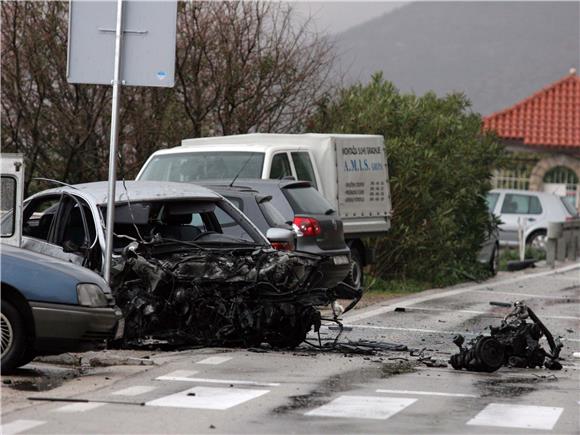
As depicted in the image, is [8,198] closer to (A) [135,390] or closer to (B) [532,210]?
(A) [135,390]

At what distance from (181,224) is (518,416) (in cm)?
529

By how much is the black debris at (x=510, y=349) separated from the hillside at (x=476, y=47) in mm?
93728

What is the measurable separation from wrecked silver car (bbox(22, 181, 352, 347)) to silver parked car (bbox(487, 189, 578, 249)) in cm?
2396

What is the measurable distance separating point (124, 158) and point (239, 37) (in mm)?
2836

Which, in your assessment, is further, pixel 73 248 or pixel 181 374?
pixel 73 248

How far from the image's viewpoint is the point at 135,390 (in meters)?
10.5

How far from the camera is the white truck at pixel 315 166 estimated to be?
66.1ft

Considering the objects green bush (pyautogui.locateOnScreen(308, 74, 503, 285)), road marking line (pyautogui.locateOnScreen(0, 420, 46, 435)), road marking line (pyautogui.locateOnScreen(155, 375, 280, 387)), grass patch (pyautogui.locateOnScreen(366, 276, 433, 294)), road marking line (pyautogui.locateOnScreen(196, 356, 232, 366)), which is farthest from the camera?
green bush (pyautogui.locateOnScreen(308, 74, 503, 285))

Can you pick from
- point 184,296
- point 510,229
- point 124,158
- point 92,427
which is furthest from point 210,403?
point 510,229

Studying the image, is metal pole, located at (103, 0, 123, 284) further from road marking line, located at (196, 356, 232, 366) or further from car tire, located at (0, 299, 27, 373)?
car tire, located at (0, 299, 27, 373)

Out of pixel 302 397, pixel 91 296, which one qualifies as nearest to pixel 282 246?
pixel 91 296

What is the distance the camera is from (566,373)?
41.9 feet

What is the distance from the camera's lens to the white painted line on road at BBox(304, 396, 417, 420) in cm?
955

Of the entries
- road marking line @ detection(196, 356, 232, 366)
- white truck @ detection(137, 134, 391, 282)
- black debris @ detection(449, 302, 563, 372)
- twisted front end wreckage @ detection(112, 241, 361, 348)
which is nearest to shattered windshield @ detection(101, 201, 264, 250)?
twisted front end wreckage @ detection(112, 241, 361, 348)
